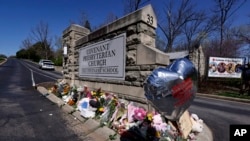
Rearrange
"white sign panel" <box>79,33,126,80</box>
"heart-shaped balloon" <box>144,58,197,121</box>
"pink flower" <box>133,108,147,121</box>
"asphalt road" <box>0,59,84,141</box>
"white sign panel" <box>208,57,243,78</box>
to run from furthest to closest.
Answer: "white sign panel" <box>208,57,243,78</box> → "white sign panel" <box>79,33,126,80</box> → "pink flower" <box>133,108,147,121</box> → "asphalt road" <box>0,59,84,141</box> → "heart-shaped balloon" <box>144,58,197,121</box>

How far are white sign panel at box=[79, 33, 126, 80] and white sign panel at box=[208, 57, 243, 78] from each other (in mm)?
13235

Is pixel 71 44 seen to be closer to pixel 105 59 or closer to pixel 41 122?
pixel 105 59

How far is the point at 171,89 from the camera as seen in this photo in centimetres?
326

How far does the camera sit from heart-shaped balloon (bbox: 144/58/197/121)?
10.7 feet

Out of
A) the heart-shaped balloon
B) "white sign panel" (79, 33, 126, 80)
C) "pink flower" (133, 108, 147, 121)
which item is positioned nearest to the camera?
the heart-shaped balloon

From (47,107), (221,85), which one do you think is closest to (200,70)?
(221,85)

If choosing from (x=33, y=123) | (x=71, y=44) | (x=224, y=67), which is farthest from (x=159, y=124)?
(x=224, y=67)

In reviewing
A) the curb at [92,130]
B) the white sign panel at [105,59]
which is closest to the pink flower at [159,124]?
the curb at [92,130]

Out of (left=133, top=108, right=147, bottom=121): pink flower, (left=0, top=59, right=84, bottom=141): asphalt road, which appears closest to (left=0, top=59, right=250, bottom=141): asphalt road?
(left=0, top=59, right=84, bottom=141): asphalt road

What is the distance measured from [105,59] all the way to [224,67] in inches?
590

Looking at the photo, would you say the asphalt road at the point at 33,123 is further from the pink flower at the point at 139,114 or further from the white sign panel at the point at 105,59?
the white sign panel at the point at 105,59

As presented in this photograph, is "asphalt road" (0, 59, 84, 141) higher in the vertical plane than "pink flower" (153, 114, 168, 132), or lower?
lower

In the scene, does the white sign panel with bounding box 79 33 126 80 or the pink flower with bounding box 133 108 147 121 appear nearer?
the pink flower with bounding box 133 108 147 121

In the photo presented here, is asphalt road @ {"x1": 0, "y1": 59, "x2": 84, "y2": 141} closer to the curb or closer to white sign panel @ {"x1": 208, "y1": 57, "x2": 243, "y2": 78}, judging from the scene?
the curb
